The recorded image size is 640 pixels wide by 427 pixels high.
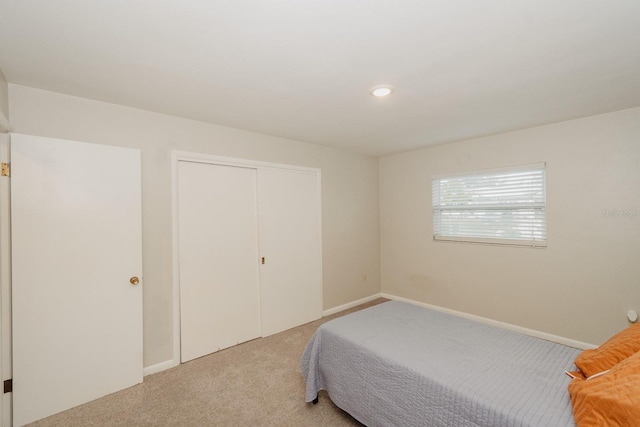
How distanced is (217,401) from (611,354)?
8.14 feet

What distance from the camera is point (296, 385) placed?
93.3 inches

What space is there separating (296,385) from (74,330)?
5.82ft

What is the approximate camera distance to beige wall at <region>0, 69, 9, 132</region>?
1836 millimetres

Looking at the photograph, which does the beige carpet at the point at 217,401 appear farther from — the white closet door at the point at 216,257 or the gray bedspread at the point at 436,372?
the white closet door at the point at 216,257

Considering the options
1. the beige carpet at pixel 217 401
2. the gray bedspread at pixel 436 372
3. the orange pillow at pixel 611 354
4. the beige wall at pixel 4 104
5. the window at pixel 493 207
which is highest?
the beige wall at pixel 4 104

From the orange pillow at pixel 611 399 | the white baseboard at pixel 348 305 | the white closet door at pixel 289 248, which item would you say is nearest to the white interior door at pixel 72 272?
the white closet door at pixel 289 248

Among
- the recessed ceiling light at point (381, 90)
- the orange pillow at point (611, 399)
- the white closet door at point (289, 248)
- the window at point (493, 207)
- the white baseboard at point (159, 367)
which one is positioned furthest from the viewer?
the white closet door at point (289, 248)

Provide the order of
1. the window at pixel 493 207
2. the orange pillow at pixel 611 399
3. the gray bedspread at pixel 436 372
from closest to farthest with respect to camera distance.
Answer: the orange pillow at pixel 611 399 → the gray bedspread at pixel 436 372 → the window at pixel 493 207

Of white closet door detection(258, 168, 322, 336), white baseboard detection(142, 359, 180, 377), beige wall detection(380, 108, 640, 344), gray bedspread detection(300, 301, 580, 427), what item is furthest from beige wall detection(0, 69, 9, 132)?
beige wall detection(380, 108, 640, 344)

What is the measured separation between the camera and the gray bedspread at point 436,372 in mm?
1322

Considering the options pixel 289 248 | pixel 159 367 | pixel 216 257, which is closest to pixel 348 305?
pixel 289 248

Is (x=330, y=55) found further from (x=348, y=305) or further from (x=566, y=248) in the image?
(x=348, y=305)

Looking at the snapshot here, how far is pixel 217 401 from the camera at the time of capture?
7.16 ft

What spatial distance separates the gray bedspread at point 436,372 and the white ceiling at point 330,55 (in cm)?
183
